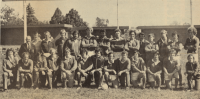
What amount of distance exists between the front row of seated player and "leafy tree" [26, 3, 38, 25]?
0.70m

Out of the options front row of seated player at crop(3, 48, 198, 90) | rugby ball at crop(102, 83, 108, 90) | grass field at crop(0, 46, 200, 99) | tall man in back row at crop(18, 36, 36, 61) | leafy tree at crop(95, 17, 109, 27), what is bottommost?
grass field at crop(0, 46, 200, 99)

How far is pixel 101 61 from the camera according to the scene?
4906mm

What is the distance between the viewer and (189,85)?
4766 mm

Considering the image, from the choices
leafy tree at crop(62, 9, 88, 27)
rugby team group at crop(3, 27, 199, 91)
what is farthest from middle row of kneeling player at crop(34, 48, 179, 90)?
leafy tree at crop(62, 9, 88, 27)

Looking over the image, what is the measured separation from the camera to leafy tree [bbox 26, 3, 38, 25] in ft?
17.2

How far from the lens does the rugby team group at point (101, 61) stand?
4.84 meters

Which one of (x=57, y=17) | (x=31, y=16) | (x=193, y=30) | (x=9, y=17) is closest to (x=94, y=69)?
(x=57, y=17)

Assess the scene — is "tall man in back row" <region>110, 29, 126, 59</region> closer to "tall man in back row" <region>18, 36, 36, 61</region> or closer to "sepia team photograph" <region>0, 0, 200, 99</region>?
"sepia team photograph" <region>0, 0, 200, 99</region>

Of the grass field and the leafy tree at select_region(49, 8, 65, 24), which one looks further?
the leafy tree at select_region(49, 8, 65, 24)

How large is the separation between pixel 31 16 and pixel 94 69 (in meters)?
1.77

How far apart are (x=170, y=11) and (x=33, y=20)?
113 inches

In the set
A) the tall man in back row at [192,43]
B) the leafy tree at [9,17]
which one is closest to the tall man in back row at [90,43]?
the leafy tree at [9,17]

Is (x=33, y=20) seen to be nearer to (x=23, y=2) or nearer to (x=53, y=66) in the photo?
(x=23, y=2)

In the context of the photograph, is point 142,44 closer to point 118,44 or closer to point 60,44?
point 118,44
